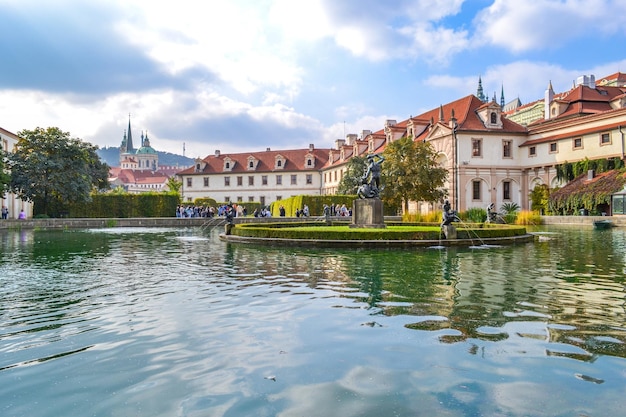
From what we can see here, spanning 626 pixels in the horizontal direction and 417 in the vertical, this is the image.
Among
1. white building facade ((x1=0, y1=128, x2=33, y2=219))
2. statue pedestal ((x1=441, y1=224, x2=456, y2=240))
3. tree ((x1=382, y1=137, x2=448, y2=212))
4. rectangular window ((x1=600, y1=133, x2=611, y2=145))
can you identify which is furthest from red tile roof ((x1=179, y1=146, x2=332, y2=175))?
statue pedestal ((x1=441, y1=224, x2=456, y2=240))

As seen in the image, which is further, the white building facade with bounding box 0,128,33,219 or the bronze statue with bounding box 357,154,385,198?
the white building facade with bounding box 0,128,33,219

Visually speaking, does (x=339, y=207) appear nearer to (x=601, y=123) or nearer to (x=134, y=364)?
(x=601, y=123)

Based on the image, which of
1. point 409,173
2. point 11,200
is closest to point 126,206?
point 11,200

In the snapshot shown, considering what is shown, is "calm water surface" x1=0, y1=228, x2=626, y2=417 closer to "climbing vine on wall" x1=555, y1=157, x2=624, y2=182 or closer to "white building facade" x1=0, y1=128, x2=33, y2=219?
"climbing vine on wall" x1=555, y1=157, x2=624, y2=182

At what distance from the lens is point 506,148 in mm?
53719

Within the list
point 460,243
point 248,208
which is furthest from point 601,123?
point 248,208

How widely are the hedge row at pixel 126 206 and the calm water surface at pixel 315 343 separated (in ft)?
132

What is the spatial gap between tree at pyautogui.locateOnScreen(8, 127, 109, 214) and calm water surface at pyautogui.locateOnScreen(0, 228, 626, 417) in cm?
3378

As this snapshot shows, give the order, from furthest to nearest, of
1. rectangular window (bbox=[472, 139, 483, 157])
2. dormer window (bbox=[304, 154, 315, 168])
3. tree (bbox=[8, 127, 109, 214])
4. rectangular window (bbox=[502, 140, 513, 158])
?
dormer window (bbox=[304, 154, 315, 168]) < rectangular window (bbox=[502, 140, 513, 158]) < rectangular window (bbox=[472, 139, 483, 157]) < tree (bbox=[8, 127, 109, 214])

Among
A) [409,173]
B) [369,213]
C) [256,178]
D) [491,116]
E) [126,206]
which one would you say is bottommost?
[369,213]

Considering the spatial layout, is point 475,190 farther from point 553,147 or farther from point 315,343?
point 315,343

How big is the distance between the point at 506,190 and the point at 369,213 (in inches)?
1348

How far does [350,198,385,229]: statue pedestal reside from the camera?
82.2 ft

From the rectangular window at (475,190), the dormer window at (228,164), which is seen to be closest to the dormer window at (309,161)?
the dormer window at (228,164)
